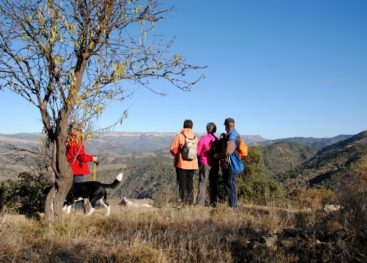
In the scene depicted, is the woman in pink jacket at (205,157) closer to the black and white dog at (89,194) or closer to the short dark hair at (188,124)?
the short dark hair at (188,124)

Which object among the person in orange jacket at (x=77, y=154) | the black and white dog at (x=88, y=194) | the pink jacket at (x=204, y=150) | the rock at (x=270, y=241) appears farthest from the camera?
the pink jacket at (x=204, y=150)

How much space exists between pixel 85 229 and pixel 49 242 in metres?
0.95

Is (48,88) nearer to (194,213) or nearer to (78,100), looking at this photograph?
(78,100)

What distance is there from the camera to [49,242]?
5.61m

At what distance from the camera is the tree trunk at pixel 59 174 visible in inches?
284

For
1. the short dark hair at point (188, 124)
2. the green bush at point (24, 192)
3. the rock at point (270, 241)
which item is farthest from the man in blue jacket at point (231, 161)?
the green bush at point (24, 192)

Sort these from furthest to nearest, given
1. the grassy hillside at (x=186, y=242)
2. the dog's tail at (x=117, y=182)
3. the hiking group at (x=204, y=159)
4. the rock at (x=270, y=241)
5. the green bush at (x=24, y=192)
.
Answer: the green bush at (x=24, y=192) < the dog's tail at (x=117, y=182) < the hiking group at (x=204, y=159) < the rock at (x=270, y=241) < the grassy hillside at (x=186, y=242)

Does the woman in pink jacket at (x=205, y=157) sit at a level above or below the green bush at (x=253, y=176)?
above

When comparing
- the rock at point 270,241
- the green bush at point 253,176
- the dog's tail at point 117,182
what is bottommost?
the green bush at point 253,176

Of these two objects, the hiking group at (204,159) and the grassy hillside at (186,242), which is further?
the hiking group at (204,159)

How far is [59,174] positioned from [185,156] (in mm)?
3210

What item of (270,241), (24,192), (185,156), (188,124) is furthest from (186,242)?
(24,192)

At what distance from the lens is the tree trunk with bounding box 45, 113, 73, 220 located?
721 cm

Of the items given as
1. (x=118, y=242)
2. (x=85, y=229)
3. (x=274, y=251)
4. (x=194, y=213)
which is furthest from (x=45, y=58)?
(x=274, y=251)
